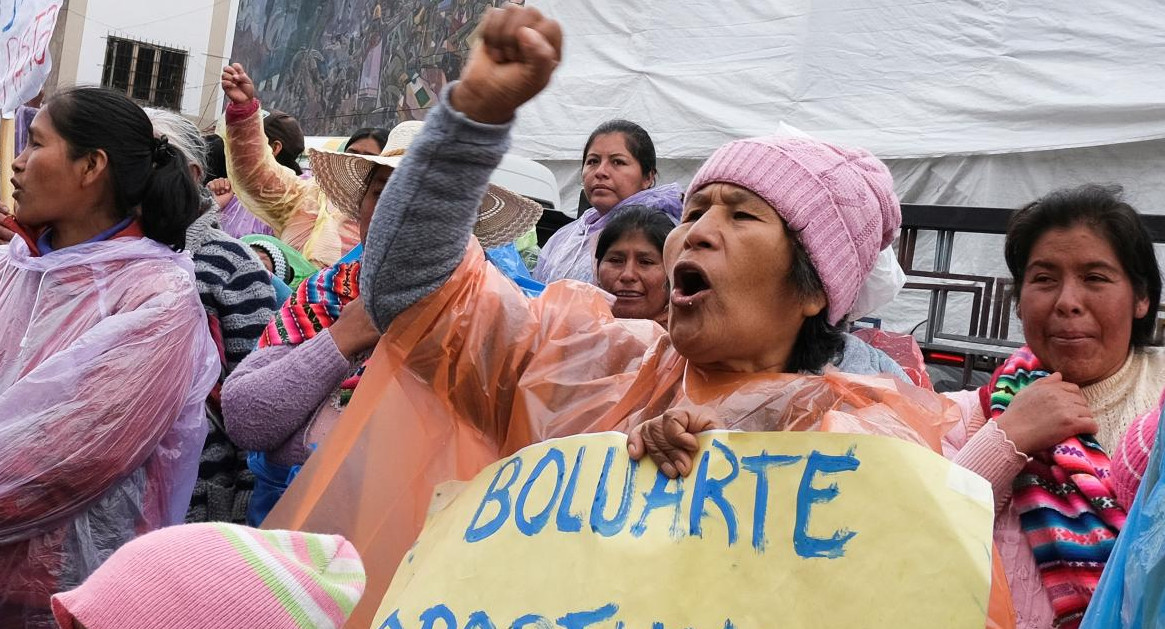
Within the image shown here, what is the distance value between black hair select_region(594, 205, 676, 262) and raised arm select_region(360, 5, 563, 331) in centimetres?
180

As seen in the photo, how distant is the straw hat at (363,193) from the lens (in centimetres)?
A: 317

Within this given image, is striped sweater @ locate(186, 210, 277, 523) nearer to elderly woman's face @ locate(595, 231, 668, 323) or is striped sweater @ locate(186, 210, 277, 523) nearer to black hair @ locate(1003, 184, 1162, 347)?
elderly woman's face @ locate(595, 231, 668, 323)

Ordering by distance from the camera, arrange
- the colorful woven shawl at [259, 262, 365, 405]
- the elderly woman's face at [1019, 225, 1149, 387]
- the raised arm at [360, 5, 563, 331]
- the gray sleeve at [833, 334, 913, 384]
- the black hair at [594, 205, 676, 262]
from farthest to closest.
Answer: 1. the black hair at [594, 205, 676, 262]
2. the colorful woven shawl at [259, 262, 365, 405]
3. the elderly woman's face at [1019, 225, 1149, 387]
4. the gray sleeve at [833, 334, 913, 384]
5. the raised arm at [360, 5, 563, 331]

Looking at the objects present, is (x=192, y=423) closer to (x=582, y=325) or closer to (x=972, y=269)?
(x=582, y=325)

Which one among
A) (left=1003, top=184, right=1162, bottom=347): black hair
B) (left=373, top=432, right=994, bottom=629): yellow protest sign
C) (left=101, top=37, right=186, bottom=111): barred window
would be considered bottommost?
(left=101, top=37, right=186, bottom=111): barred window

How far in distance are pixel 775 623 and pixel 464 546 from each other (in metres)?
0.46

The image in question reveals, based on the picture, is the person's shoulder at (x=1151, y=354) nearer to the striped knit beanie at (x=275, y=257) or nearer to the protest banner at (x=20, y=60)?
the striped knit beanie at (x=275, y=257)

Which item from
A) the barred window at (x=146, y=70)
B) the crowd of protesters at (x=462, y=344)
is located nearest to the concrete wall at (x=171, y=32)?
the barred window at (x=146, y=70)

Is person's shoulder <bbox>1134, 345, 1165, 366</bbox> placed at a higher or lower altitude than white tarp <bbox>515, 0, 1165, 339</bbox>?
lower

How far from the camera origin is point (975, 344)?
4.45m

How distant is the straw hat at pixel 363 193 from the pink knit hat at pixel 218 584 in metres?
1.52

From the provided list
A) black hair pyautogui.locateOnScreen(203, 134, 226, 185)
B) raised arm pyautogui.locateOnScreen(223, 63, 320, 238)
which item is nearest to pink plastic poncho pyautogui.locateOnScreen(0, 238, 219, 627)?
raised arm pyautogui.locateOnScreen(223, 63, 320, 238)

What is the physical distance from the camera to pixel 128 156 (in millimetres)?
3014

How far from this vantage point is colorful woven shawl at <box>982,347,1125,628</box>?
1.98m
